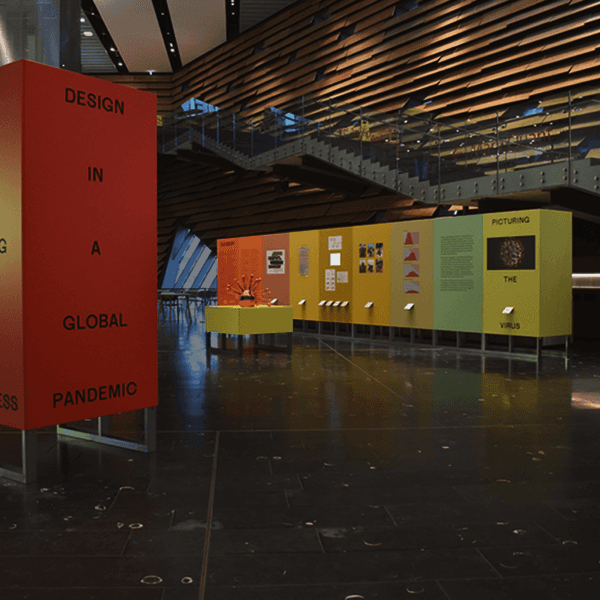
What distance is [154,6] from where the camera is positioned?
1909 cm

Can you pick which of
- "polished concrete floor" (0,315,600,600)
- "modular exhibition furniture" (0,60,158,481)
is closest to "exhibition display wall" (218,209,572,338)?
"polished concrete floor" (0,315,600,600)

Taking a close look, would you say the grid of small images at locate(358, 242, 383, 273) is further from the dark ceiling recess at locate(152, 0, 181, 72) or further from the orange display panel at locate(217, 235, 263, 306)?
the dark ceiling recess at locate(152, 0, 181, 72)

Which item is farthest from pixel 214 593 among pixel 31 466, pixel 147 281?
pixel 147 281

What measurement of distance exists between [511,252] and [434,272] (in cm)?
154

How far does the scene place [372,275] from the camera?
37.3 ft

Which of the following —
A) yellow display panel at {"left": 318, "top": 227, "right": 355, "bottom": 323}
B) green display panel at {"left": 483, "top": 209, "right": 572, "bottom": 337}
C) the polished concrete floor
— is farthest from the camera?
yellow display panel at {"left": 318, "top": 227, "right": 355, "bottom": 323}

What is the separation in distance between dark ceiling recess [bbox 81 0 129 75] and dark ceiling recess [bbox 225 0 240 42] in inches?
166

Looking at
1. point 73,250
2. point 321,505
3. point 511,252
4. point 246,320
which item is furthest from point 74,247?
point 511,252

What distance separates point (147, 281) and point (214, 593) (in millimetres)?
2203

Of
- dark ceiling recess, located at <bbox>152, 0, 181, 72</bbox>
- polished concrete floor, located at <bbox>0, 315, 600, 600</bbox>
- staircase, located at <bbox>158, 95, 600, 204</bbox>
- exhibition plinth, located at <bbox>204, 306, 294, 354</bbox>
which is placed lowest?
polished concrete floor, located at <bbox>0, 315, 600, 600</bbox>

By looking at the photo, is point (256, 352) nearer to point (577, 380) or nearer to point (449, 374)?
point (449, 374)

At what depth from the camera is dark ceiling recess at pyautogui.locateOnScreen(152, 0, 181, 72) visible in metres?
19.1

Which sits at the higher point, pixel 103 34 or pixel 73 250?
pixel 103 34

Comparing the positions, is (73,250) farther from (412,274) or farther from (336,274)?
(336,274)
